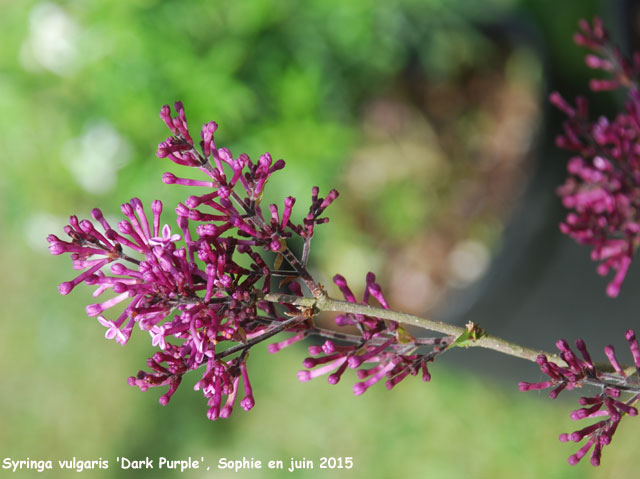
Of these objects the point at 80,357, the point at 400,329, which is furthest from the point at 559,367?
the point at 80,357

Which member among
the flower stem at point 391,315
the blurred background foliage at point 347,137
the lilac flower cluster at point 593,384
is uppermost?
the blurred background foliage at point 347,137

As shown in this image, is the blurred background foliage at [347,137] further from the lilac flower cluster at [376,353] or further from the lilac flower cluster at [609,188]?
the lilac flower cluster at [376,353]

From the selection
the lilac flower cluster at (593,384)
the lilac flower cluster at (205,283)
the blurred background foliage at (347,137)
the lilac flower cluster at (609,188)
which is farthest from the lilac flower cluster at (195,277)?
the blurred background foliage at (347,137)

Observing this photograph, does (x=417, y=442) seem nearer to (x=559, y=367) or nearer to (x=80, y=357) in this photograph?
(x=80, y=357)

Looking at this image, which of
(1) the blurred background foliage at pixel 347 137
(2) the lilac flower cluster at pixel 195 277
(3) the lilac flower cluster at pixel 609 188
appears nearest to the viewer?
(2) the lilac flower cluster at pixel 195 277

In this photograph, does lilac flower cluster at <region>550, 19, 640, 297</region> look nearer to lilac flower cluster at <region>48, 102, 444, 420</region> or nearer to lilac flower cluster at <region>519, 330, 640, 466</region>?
lilac flower cluster at <region>519, 330, 640, 466</region>

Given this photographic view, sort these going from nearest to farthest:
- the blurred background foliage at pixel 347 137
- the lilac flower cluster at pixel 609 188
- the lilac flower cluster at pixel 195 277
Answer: the lilac flower cluster at pixel 195 277 → the lilac flower cluster at pixel 609 188 → the blurred background foliage at pixel 347 137
